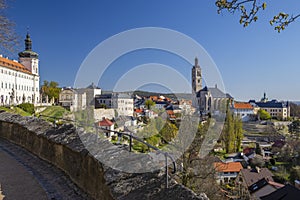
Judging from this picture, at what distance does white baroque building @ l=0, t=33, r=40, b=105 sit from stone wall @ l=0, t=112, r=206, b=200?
163 feet

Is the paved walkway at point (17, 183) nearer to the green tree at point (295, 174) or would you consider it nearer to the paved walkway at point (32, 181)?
the paved walkway at point (32, 181)

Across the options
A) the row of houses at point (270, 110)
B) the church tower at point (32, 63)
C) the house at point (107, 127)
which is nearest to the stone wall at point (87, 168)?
the house at point (107, 127)

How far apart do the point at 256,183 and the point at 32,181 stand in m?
27.1

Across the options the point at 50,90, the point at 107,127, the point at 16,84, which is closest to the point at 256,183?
the point at 107,127

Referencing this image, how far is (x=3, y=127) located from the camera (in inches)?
370

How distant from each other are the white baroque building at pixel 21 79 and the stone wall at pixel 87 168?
49561 millimetres

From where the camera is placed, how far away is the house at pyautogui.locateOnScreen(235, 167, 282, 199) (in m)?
24.9

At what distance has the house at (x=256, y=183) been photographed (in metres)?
24.9

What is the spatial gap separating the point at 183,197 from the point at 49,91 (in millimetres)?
76693

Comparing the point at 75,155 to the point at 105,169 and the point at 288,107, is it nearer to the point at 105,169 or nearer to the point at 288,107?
the point at 105,169

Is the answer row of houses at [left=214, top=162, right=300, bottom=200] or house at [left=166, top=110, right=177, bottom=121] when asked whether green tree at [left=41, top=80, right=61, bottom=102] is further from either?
house at [left=166, top=110, right=177, bottom=121]

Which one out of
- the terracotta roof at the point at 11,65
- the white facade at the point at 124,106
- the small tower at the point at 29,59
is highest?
the small tower at the point at 29,59

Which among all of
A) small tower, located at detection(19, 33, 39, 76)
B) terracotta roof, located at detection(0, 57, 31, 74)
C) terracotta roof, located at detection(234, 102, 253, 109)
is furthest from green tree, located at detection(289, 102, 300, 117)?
terracotta roof, located at detection(0, 57, 31, 74)

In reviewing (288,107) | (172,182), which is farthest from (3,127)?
(288,107)
